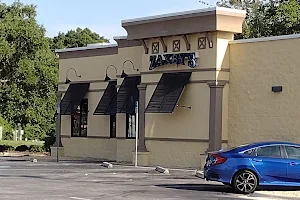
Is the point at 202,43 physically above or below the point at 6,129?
above

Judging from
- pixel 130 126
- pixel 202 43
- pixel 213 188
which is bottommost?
pixel 213 188

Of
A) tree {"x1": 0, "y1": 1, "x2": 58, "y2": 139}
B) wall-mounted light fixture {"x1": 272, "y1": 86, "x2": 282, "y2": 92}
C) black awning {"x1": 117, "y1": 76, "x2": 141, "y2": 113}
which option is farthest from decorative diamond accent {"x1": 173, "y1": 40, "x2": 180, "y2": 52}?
tree {"x1": 0, "y1": 1, "x2": 58, "y2": 139}

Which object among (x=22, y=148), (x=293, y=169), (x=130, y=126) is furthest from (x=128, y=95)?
(x=293, y=169)

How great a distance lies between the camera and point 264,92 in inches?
1067

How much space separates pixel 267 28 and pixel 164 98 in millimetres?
18879

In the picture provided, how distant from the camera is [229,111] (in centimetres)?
2845

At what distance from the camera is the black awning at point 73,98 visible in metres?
37.2

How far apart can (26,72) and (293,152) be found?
38947 mm

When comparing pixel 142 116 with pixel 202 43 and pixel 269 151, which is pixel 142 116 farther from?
pixel 269 151

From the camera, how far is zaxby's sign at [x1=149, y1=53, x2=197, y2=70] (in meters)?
29.0

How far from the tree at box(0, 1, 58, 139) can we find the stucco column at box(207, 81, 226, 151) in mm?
27391

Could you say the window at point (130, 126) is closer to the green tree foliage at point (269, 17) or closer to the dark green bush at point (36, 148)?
the dark green bush at point (36, 148)

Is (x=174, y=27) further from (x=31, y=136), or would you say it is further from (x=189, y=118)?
(x=31, y=136)

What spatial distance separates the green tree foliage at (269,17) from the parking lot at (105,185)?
766 inches
